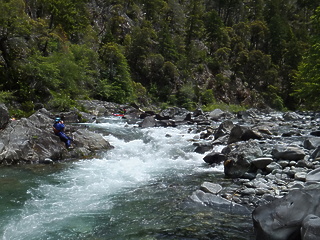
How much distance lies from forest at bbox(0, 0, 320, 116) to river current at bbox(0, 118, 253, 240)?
11.1 meters

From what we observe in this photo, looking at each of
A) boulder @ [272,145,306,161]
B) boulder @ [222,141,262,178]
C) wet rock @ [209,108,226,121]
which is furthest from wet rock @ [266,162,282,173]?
wet rock @ [209,108,226,121]

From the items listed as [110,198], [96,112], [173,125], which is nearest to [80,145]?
[110,198]

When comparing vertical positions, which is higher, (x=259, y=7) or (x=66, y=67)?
(x=259, y=7)

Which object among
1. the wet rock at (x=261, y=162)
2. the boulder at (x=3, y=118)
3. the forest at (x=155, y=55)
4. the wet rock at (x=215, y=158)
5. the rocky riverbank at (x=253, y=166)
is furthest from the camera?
the forest at (x=155, y=55)

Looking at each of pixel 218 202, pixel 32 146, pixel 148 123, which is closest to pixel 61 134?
pixel 32 146

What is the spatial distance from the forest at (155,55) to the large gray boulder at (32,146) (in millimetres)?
8076

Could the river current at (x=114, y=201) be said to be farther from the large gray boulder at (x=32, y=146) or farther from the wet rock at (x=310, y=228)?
the wet rock at (x=310, y=228)

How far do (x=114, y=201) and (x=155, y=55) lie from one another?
37850 millimetres

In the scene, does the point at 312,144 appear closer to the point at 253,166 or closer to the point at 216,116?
the point at 253,166

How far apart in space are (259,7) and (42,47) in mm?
53540

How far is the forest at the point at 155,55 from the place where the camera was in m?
20.4

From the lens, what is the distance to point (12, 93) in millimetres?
17828

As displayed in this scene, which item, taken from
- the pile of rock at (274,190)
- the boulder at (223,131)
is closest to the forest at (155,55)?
the boulder at (223,131)

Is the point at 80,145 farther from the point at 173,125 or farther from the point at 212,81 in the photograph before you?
the point at 212,81
